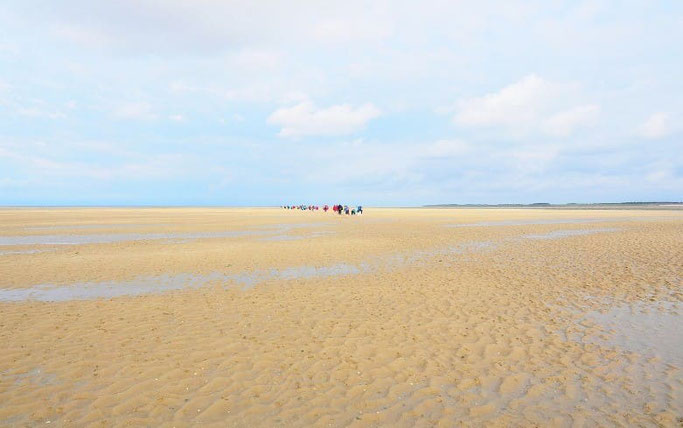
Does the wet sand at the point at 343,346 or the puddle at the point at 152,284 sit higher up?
the puddle at the point at 152,284

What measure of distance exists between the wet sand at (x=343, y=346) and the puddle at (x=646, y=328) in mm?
50

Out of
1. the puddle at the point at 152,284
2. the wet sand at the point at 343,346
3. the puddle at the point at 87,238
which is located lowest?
the wet sand at the point at 343,346

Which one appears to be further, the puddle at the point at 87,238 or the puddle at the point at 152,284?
the puddle at the point at 87,238

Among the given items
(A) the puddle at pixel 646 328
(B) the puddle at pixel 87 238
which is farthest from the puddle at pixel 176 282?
(B) the puddle at pixel 87 238

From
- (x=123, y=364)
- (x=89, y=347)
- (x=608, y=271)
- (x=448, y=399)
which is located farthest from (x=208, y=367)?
(x=608, y=271)

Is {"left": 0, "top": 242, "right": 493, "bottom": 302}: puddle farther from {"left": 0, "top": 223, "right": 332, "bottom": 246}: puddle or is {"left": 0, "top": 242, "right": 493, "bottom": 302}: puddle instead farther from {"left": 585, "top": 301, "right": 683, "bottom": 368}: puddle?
{"left": 0, "top": 223, "right": 332, "bottom": 246}: puddle

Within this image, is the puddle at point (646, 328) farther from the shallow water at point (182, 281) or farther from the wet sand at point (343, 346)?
the shallow water at point (182, 281)

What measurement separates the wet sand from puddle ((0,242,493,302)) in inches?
4.7

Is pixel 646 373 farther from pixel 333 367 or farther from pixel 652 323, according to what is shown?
pixel 333 367

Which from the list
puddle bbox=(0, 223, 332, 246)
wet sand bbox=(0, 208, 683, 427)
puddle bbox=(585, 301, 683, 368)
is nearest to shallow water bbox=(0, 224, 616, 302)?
wet sand bbox=(0, 208, 683, 427)

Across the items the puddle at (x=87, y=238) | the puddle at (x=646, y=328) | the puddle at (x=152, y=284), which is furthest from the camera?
the puddle at (x=87, y=238)

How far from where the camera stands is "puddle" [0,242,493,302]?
12.6m

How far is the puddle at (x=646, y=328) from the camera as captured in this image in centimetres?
795

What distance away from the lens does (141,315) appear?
10.4 metres
